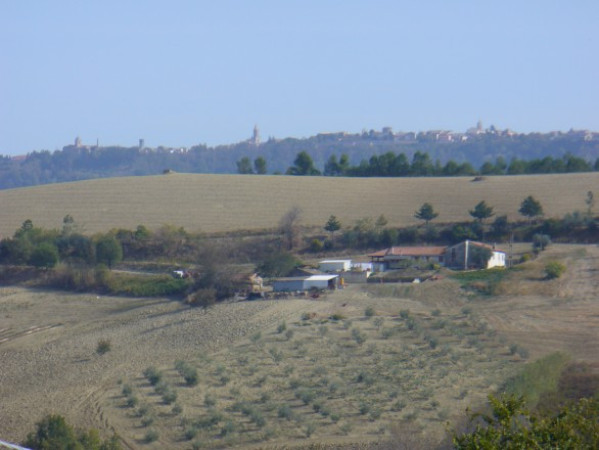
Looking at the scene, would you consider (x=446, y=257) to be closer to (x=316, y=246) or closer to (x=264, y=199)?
(x=316, y=246)

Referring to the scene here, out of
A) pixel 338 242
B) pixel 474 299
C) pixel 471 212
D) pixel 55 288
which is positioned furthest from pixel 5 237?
pixel 474 299

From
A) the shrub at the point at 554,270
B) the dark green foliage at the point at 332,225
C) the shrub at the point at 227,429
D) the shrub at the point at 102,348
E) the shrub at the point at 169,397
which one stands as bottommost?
the shrub at the point at 102,348

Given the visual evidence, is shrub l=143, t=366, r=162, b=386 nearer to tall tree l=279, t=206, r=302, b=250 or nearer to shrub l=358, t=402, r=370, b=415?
→ shrub l=358, t=402, r=370, b=415

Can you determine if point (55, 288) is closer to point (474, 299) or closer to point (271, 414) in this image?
point (474, 299)

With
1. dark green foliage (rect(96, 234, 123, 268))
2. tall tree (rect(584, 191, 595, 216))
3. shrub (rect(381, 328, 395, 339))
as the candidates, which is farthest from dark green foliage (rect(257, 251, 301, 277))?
tall tree (rect(584, 191, 595, 216))

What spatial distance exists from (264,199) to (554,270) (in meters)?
26.5

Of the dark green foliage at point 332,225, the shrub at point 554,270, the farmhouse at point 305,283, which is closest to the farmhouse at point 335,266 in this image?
the farmhouse at point 305,283

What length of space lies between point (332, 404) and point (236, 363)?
4492mm

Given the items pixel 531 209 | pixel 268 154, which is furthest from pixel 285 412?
pixel 268 154

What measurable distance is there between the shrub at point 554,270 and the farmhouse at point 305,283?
7.14 meters

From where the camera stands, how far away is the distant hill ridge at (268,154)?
459 ft

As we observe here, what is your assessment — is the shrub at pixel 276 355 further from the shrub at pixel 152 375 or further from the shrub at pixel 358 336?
the shrub at pixel 152 375

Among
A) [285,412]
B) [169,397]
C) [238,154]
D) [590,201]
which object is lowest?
[169,397]

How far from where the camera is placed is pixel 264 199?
5891 cm
